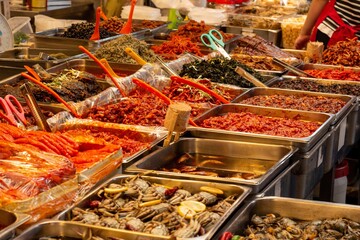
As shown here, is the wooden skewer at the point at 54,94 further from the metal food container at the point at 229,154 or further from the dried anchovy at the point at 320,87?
the dried anchovy at the point at 320,87

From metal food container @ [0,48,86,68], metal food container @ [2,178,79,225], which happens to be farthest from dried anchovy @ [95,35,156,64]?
metal food container @ [2,178,79,225]

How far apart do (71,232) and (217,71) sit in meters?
2.69

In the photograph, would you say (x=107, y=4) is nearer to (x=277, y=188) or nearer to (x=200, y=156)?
(x=200, y=156)

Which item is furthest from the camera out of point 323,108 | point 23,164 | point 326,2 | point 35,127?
point 326,2

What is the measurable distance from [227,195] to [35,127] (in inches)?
44.7

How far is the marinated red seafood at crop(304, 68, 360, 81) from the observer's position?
5.32 meters

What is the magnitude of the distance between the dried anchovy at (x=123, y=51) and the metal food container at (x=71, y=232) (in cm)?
281

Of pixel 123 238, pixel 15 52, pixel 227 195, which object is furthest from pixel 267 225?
pixel 15 52

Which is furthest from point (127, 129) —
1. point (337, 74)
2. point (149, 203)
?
point (337, 74)

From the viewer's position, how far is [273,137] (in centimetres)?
349

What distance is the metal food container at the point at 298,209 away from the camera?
2.67 meters

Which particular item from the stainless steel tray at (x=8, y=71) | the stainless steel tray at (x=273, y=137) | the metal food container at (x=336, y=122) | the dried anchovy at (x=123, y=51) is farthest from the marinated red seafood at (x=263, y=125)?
the stainless steel tray at (x=8, y=71)

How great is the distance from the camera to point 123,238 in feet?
7.41

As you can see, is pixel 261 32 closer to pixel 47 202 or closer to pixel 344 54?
pixel 344 54
